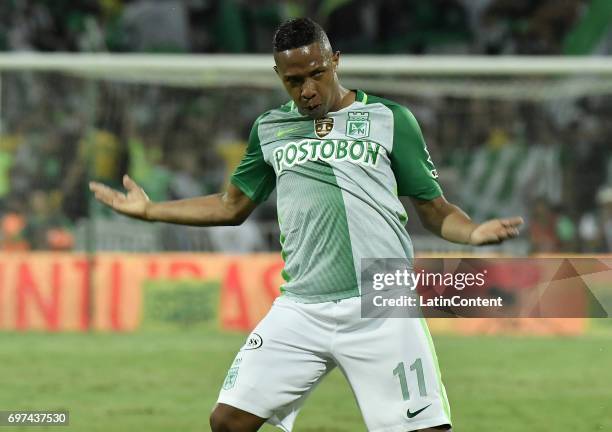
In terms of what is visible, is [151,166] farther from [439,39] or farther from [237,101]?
[439,39]

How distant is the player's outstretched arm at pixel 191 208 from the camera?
5.64m

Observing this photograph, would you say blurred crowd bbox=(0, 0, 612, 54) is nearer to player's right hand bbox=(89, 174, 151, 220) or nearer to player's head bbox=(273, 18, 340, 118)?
player's right hand bbox=(89, 174, 151, 220)

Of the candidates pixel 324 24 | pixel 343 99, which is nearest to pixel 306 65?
pixel 343 99

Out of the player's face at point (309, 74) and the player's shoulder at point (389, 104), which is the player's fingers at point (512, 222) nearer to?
the player's shoulder at point (389, 104)

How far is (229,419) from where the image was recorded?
508 centimetres

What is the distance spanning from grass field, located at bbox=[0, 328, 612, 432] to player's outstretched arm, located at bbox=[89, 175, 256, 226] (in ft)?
9.59

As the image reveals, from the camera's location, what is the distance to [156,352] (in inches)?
510

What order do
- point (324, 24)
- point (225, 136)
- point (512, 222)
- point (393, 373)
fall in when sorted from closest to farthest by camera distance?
point (512, 222) → point (393, 373) → point (225, 136) → point (324, 24)

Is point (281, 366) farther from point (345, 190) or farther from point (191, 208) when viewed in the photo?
point (191, 208)

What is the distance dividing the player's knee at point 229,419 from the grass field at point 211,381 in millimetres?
3273

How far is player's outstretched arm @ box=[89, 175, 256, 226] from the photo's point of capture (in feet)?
18.5

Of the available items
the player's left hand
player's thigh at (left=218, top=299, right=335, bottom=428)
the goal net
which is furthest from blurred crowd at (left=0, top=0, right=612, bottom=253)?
the player's left hand

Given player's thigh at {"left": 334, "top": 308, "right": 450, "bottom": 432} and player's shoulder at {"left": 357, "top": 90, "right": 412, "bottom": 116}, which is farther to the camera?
player's shoulder at {"left": 357, "top": 90, "right": 412, "bottom": 116}

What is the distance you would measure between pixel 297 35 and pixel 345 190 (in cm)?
71
